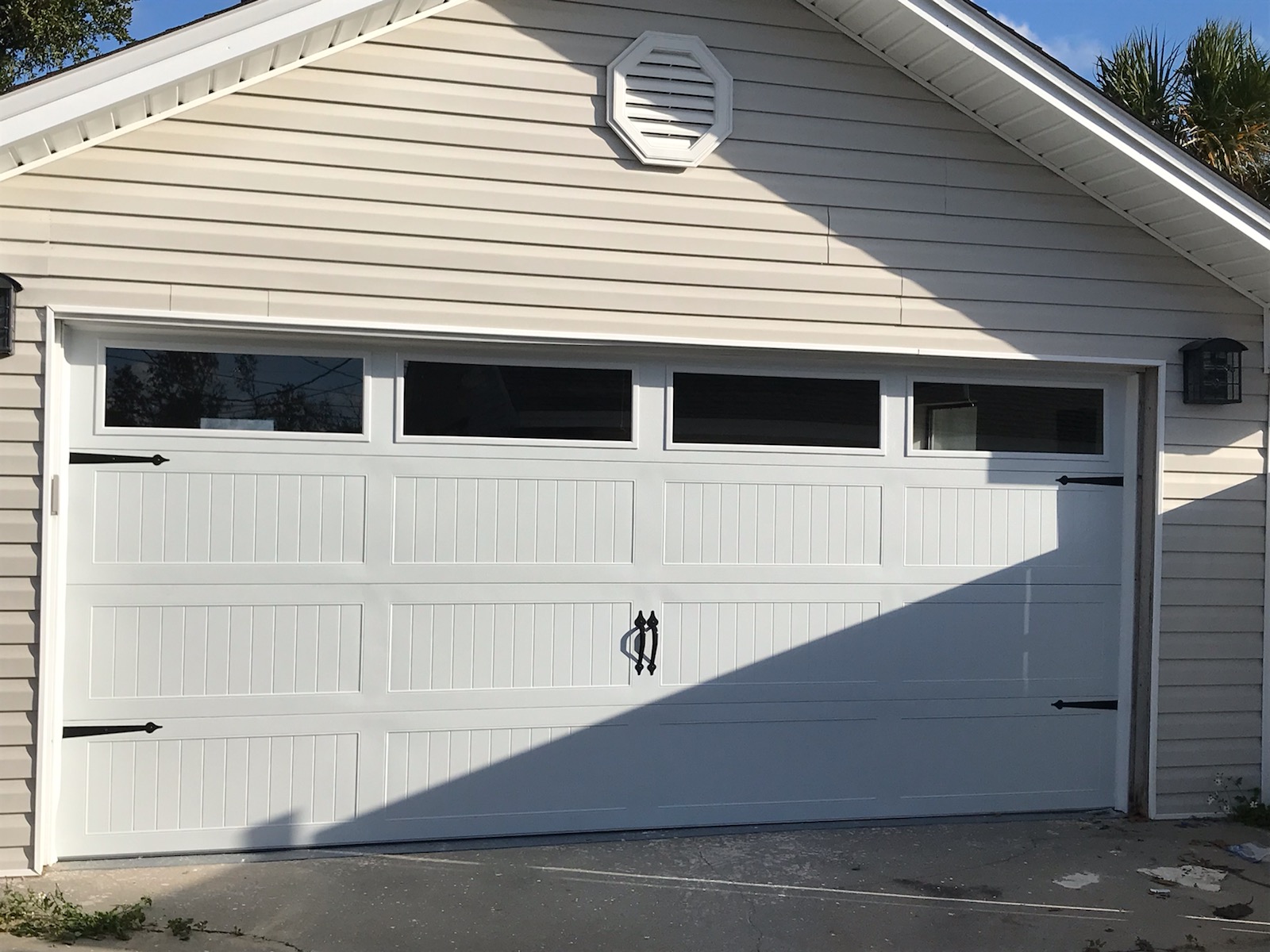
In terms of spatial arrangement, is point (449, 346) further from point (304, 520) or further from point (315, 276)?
point (304, 520)

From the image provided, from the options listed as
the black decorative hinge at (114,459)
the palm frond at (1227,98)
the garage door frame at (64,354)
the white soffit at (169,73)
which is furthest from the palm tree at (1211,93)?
the black decorative hinge at (114,459)

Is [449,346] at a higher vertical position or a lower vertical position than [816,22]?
lower

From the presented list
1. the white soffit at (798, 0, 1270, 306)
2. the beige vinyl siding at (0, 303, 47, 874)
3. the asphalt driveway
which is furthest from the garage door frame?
the white soffit at (798, 0, 1270, 306)

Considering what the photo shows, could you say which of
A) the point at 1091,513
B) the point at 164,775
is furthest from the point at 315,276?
the point at 1091,513

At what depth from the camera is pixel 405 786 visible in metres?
5.17

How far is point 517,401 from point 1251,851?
3911mm

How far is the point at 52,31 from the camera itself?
42.5 ft

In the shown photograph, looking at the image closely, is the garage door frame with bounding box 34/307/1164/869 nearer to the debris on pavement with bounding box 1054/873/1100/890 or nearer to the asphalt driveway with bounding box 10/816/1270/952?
the asphalt driveway with bounding box 10/816/1270/952

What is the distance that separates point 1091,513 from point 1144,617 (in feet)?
1.92

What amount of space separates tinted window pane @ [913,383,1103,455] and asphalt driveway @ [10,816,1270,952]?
1.88 meters

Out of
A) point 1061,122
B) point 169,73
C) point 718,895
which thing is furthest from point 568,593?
point 1061,122

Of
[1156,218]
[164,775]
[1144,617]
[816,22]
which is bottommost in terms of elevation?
[164,775]

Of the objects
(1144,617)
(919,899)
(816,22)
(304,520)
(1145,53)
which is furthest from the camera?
(1145,53)

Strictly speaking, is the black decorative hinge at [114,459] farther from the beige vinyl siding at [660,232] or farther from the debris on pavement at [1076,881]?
the debris on pavement at [1076,881]
